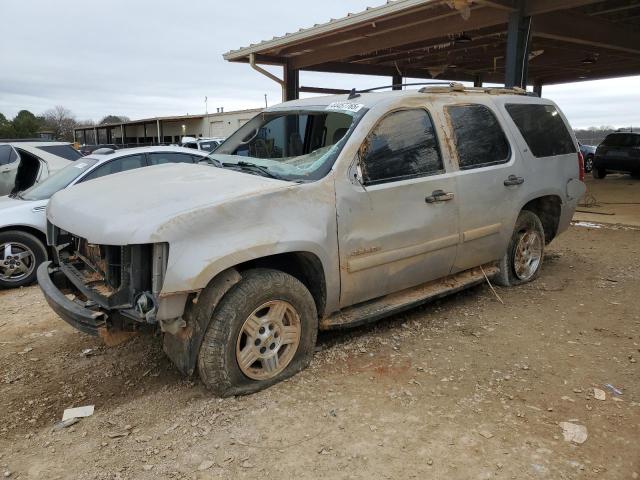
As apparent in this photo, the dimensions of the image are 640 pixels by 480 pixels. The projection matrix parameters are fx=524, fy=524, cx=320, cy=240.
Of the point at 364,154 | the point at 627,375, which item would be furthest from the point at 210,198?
the point at 627,375

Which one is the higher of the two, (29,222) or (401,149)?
(401,149)

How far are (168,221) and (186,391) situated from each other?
4.02ft

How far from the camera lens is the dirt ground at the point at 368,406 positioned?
2.66 meters

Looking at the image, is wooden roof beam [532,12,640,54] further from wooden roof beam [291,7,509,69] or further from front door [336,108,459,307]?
front door [336,108,459,307]

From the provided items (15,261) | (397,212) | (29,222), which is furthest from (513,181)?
(15,261)

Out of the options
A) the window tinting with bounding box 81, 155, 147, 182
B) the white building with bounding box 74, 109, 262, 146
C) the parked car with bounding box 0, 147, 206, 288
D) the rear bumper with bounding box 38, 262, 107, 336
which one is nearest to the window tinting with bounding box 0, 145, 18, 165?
the parked car with bounding box 0, 147, 206, 288

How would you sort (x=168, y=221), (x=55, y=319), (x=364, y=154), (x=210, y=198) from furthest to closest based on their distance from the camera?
(x=55, y=319), (x=364, y=154), (x=210, y=198), (x=168, y=221)

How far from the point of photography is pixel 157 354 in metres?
3.99

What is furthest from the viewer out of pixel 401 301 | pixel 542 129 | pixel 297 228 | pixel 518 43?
pixel 518 43

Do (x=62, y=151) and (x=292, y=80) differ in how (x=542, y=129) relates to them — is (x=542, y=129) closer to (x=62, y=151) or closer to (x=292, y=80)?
(x=62, y=151)

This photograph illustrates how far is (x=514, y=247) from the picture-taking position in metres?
5.22

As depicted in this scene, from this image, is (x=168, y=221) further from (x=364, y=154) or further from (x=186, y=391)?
(x=364, y=154)

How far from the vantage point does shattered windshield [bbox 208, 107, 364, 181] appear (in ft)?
12.0

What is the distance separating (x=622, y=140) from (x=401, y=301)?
16456mm
